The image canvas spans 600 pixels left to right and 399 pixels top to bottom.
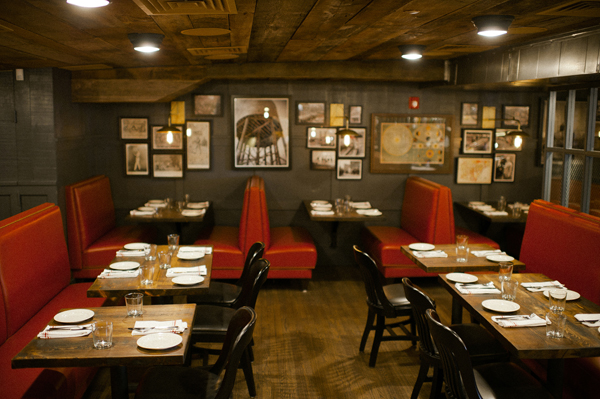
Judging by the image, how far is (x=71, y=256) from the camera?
554 centimetres

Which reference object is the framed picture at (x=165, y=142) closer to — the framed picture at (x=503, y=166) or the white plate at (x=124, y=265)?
the white plate at (x=124, y=265)

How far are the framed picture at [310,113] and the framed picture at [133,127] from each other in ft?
6.59

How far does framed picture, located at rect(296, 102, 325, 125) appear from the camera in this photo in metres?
6.71

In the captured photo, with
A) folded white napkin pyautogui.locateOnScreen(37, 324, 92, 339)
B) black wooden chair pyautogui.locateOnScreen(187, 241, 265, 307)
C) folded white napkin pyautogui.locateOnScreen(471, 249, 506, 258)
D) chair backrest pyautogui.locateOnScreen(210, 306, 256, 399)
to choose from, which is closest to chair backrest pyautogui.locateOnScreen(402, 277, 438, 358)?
chair backrest pyautogui.locateOnScreen(210, 306, 256, 399)

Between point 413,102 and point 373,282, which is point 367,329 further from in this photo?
point 413,102

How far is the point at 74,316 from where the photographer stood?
9.18 feet

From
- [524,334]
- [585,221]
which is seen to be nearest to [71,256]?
[524,334]

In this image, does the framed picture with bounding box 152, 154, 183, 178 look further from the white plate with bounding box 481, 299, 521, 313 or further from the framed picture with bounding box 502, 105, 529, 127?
the white plate with bounding box 481, 299, 521, 313

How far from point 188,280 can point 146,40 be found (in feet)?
5.60

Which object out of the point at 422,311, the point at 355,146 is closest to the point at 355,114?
the point at 355,146

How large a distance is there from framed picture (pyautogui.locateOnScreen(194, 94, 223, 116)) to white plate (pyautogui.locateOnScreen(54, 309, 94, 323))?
412 centimetres

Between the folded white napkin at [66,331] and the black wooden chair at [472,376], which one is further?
the folded white napkin at [66,331]

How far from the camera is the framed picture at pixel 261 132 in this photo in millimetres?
6648

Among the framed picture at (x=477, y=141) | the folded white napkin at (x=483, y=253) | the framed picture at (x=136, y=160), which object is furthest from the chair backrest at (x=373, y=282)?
the framed picture at (x=136, y=160)
